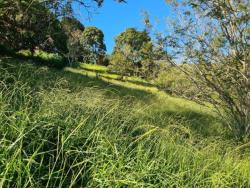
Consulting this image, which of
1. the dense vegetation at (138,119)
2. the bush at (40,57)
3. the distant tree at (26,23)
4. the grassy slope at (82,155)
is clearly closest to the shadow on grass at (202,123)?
the dense vegetation at (138,119)

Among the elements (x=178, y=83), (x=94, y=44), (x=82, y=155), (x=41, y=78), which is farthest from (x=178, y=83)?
(x=94, y=44)

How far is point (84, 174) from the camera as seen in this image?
13.6 ft

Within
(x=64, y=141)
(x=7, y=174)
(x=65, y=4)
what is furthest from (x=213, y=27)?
(x=7, y=174)

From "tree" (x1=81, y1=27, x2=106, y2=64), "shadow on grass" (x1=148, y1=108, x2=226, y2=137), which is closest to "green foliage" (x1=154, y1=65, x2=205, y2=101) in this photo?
"shadow on grass" (x1=148, y1=108, x2=226, y2=137)

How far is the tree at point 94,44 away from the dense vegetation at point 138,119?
51.9 metres

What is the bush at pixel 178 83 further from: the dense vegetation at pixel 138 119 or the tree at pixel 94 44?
the tree at pixel 94 44

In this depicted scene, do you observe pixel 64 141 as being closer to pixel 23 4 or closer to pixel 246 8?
pixel 246 8

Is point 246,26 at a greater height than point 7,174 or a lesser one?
greater

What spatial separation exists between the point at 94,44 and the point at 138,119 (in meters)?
75.4

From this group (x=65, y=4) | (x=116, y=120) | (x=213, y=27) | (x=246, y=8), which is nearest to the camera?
(x=116, y=120)

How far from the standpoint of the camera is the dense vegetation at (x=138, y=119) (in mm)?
4219

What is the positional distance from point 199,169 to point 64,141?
6.50 feet

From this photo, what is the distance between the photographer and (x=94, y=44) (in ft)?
268

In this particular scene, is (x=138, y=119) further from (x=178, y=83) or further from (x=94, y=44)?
(x=94, y=44)
